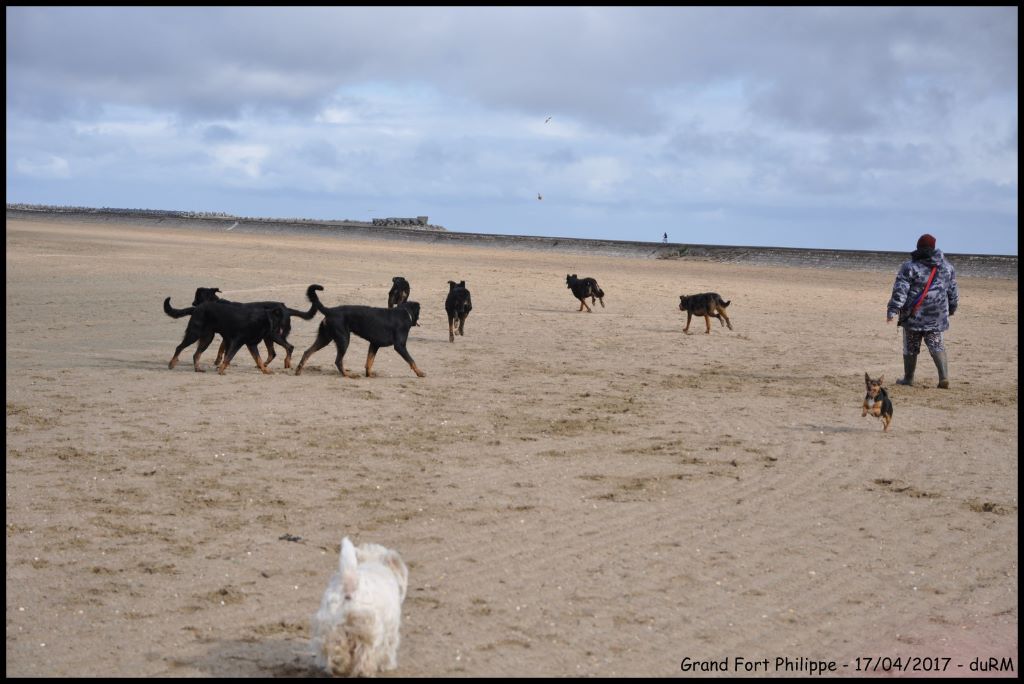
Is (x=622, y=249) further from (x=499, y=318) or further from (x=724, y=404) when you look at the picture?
(x=724, y=404)

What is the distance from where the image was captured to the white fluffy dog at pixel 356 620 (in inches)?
184

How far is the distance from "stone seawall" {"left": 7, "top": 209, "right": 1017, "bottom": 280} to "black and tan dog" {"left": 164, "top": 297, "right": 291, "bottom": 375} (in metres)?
32.5

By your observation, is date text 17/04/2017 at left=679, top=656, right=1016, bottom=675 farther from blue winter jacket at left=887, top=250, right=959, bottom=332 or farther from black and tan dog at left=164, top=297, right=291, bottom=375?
black and tan dog at left=164, top=297, right=291, bottom=375

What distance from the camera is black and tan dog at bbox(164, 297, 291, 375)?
1284 centimetres


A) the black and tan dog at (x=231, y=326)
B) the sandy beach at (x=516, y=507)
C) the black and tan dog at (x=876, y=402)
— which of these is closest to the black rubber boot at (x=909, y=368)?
the sandy beach at (x=516, y=507)

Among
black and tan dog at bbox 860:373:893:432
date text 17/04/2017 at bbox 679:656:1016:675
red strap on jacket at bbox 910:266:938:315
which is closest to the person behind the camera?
date text 17/04/2017 at bbox 679:656:1016:675

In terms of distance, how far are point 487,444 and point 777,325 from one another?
12.0 metres

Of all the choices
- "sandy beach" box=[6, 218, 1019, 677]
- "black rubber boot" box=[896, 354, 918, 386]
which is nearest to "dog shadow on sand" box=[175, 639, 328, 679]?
"sandy beach" box=[6, 218, 1019, 677]

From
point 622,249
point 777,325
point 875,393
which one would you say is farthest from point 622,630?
point 622,249

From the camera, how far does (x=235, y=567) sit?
6.43 metres

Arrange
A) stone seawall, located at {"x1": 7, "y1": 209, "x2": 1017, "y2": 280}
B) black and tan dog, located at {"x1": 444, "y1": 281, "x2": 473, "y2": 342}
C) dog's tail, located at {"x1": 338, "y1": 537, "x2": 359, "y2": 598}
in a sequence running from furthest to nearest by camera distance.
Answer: stone seawall, located at {"x1": 7, "y1": 209, "x2": 1017, "y2": 280}
black and tan dog, located at {"x1": 444, "y1": 281, "x2": 473, "y2": 342}
dog's tail, located at {"x1": 338, "y1": 537, "x2": 359, "y2": 598}

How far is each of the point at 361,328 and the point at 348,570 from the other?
857 centimetres

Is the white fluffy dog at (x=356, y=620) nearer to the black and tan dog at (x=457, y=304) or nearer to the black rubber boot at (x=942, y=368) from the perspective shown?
the black rubber boot at (x=942, y=368)

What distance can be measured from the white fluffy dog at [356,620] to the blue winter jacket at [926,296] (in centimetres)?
968
